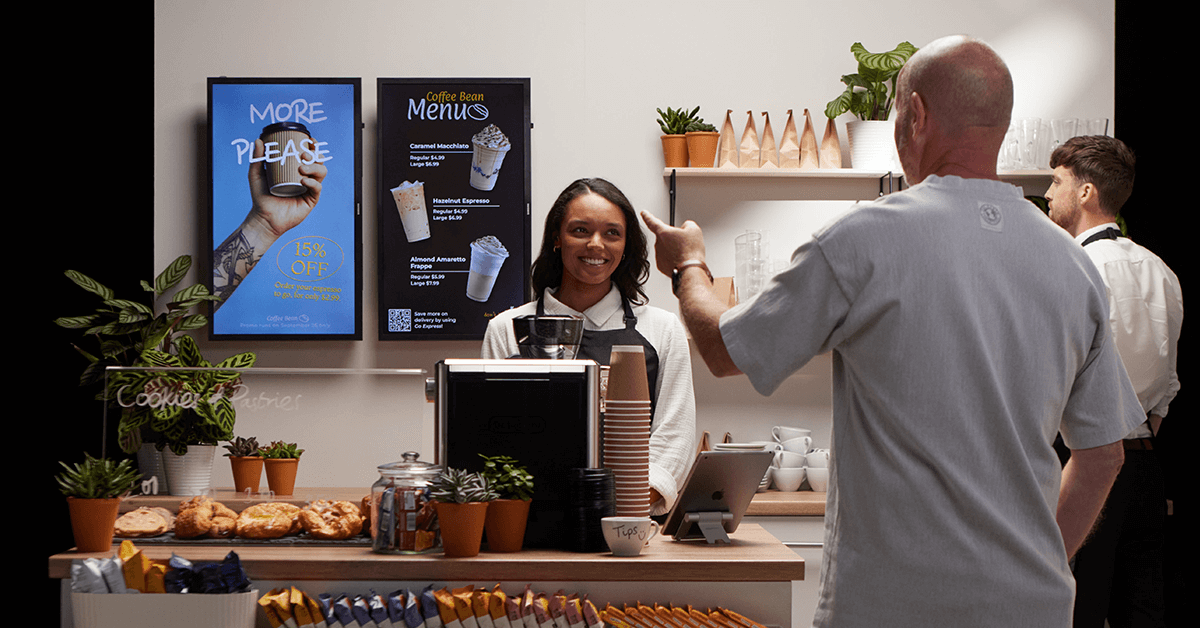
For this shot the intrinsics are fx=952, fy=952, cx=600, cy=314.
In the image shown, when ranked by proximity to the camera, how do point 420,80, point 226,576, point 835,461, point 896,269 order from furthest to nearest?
point 420,80
point 226,576
point 835,461
point 896,269

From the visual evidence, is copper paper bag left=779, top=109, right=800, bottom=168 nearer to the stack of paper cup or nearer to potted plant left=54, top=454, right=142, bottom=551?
the stack of paper cup

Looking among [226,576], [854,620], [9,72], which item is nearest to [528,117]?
[9,72]

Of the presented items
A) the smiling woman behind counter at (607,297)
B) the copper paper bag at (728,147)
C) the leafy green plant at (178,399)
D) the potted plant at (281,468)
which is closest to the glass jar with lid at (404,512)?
the potted plant at (281,468)

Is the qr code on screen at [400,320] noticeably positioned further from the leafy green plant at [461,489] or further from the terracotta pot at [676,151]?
the leafy green plant at [461,489]

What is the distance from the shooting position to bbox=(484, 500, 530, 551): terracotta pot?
5.51 ft

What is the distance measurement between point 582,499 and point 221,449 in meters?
0.77

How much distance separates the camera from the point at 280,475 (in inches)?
75.2

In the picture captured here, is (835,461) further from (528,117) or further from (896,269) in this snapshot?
(528,117)

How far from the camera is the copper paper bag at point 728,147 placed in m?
3.64

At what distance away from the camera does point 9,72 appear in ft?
10.3

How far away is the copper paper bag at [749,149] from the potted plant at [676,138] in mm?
207

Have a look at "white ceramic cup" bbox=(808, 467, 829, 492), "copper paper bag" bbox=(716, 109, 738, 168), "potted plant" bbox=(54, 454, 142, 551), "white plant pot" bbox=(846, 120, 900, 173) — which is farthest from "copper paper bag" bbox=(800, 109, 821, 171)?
"potted plant" bbox=(54, 454, 142, 551)

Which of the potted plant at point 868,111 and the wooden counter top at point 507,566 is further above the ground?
the potted plant at point 868,111

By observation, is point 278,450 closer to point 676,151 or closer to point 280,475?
point 280,475
